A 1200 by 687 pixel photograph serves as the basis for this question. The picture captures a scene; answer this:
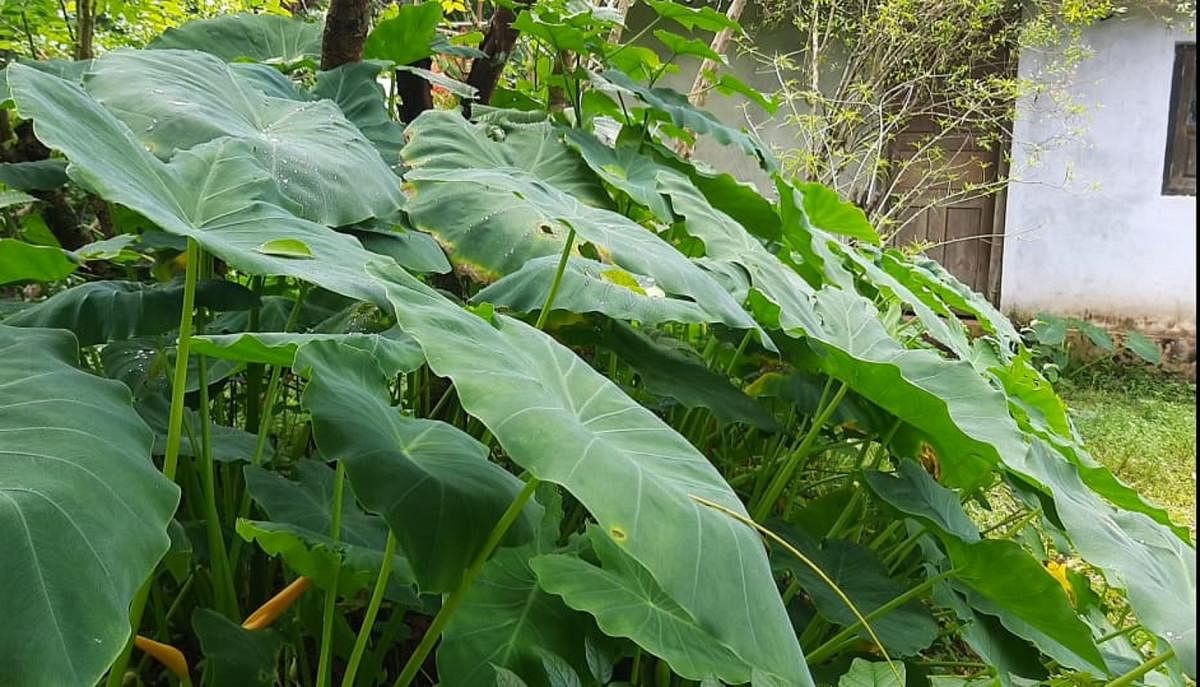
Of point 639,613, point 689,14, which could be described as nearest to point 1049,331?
point 689,14

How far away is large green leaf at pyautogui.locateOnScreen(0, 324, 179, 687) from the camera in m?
0.48

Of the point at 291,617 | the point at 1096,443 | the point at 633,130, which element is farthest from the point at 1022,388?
the point at 1096,443

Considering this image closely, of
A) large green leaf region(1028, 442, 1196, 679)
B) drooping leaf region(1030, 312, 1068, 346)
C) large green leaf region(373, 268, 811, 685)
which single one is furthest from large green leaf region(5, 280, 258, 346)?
drooping leaf region(1030, 312, 1068, 346)

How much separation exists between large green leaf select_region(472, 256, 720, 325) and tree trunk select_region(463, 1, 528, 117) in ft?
2.81

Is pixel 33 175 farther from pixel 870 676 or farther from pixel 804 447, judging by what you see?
pixel 870 676

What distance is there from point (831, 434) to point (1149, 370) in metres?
4.31

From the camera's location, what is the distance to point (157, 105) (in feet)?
3.80

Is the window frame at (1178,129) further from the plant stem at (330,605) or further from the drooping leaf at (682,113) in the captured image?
the plant stem at (330,605)

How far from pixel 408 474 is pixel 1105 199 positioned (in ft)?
16.6

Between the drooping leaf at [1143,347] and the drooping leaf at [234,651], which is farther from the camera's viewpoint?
the drooping leaf at [1143,347]

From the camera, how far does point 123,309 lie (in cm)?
95

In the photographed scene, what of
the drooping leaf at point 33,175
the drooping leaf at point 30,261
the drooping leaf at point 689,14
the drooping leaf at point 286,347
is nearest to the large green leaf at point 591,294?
the drooping leaf at point 286,347

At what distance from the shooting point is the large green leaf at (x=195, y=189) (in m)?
0.70

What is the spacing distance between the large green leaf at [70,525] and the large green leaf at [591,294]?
17.0 inches
